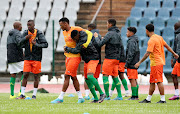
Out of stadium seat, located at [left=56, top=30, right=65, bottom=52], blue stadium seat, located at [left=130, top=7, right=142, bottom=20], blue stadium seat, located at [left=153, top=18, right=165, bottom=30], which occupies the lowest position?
stadium seat, located at [left=56, top=30, right=65, bottom=52]

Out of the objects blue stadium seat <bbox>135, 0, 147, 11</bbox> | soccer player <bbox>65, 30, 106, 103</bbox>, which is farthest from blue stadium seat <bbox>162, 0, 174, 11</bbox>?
soccer player <bbox>65, 30, 106, 103</bbox>

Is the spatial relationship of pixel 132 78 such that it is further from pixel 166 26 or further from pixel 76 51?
pixel 166 26

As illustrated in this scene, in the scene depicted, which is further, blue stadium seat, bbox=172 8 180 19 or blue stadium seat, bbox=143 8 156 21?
blue stadium seat, bbox=172 8 180 19

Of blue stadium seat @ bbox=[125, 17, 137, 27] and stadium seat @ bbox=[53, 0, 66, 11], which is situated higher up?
stadium seat @ bbox=[53, 0, 66, 11]

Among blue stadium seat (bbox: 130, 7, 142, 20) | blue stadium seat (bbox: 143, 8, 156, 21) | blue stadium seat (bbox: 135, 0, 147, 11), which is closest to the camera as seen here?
blue stadium seat (bbox: 143, 8, 156, 21)

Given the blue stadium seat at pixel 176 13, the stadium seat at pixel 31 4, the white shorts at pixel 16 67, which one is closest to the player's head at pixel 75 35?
the white shorts at pixel 16 67

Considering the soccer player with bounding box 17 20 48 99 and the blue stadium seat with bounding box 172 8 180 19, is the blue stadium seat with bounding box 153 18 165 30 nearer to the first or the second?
the blue stadium seat with bounding box 172 8 180 19

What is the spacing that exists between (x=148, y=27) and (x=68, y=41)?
1.94 meters

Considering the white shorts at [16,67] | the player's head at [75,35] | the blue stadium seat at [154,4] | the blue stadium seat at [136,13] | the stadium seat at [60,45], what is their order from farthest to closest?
the blue stadium seat at [154,4] → the blue stadium seat at [136,13] → the stadium seat at [60,45] → the white shorts at [16,67] → the player's head at [75,35]

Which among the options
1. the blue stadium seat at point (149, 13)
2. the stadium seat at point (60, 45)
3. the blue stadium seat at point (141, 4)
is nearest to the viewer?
the stadium seat at point (60, 45)

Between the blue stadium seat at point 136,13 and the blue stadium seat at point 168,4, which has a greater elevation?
the blue stadium seat at point 168,4

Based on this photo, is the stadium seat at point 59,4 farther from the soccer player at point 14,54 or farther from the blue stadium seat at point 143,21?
the soccer player at point 14,54

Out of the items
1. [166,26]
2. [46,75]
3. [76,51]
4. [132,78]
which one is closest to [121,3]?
[166,26]

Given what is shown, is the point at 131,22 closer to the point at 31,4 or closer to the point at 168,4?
the point at 168,4
